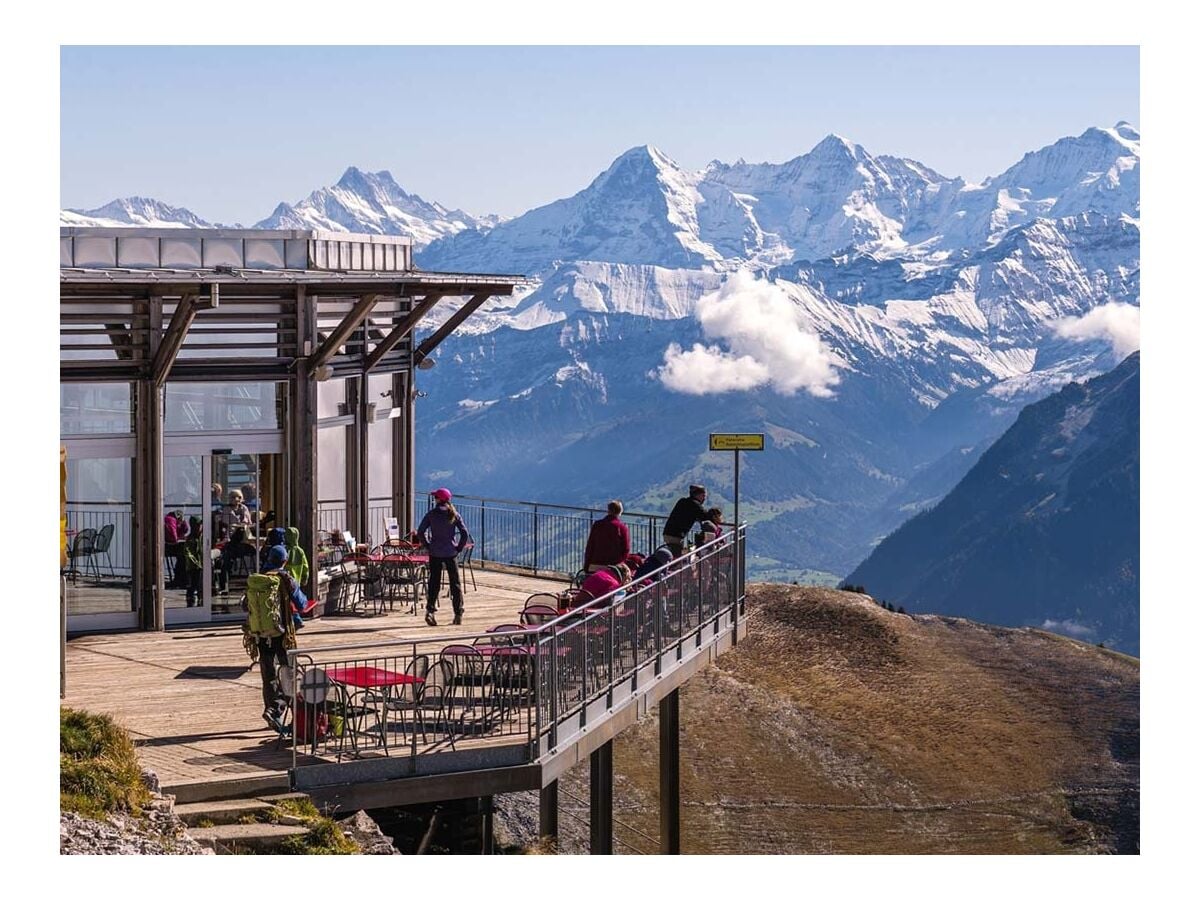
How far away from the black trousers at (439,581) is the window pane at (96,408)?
3.80 m

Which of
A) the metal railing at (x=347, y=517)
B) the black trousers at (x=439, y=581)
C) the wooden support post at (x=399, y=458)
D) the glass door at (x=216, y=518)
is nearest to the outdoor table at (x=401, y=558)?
the metal railing at (x=347, y=517)

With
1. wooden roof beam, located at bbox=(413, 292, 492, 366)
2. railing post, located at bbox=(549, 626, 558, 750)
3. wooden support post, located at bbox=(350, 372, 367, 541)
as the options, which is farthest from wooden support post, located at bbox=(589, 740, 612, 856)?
railing post, located at bbox=(549, 626, 558, 750)

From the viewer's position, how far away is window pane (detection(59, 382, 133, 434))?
2053 cm

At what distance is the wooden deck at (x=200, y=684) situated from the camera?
1484cm

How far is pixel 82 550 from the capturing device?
20875 mm

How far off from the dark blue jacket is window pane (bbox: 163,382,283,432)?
320cm

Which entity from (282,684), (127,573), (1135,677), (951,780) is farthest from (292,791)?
(1135,677)

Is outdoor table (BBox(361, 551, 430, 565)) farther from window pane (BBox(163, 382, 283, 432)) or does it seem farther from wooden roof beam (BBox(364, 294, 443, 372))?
wooden roof beam (BBox(364, 294, 443, 372))

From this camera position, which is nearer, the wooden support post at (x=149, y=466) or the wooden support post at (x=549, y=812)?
the wooden support post at (x=149, y=466)

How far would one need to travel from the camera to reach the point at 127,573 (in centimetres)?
2116

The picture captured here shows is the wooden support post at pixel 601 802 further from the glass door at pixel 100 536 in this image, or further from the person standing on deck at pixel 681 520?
the glass door at pixel 100 536
